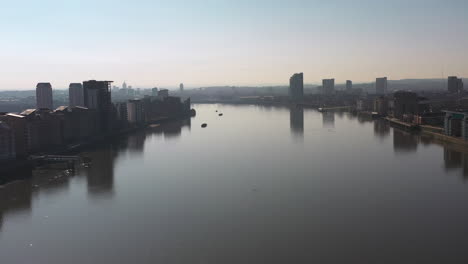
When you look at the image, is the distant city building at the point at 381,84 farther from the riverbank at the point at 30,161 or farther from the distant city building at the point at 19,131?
the distant city building at the point at 19,131

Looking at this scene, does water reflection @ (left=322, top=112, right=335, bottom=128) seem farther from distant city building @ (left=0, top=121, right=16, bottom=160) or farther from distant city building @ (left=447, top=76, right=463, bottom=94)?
distant city building @ (left=447, top=76, right=463, bottom=94)

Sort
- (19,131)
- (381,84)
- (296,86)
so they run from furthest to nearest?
1. (381,84)
2. (296,86)
3. (19,131)

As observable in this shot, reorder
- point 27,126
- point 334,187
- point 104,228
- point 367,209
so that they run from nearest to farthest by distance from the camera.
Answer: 1. point 104,228
2. point 367,209
3. point 334,187
4. point 27,126

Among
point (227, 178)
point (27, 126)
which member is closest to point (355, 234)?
point (227, 178)

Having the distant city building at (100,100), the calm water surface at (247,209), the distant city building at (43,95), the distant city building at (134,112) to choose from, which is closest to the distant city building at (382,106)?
the distant city building at (134,112)

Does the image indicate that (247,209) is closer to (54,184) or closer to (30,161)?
(54,184)

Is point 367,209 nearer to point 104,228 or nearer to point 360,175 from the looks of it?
point 360,175

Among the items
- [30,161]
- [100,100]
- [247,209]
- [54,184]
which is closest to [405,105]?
[100,100]
